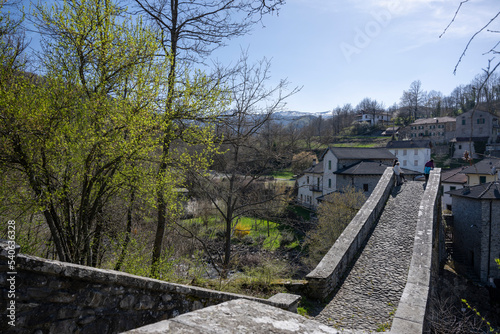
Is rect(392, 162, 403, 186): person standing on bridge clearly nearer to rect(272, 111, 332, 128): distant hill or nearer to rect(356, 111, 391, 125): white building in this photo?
rect(272, 111, 332, 128): distant hill

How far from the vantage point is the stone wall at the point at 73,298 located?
2451mm

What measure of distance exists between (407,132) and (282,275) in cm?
7295

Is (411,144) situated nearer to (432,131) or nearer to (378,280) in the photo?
(432,131)

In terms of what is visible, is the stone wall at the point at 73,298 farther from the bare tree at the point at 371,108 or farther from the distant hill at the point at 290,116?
the bare tree at the point at 371,108

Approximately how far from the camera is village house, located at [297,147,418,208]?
32.9 m

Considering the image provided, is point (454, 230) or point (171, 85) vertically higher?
point (171, 85)

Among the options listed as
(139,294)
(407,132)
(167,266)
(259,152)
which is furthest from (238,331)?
(407,132)

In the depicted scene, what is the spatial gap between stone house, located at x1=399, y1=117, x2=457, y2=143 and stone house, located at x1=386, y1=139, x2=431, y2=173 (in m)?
11.7

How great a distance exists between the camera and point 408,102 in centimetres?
9012

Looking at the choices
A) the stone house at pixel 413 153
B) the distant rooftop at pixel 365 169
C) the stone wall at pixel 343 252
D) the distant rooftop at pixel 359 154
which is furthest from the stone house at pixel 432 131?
the stone wall at pixel 343 252

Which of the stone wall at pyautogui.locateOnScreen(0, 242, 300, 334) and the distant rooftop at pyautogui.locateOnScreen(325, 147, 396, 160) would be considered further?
the distant rooftop at pyautogui.locateOnScreen(325, 147, 396, 160)

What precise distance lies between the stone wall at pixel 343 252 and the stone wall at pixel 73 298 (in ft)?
14.0

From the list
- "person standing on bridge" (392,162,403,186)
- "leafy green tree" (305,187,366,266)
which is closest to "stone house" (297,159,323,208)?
"leafy green tree" (305,187,366,266)

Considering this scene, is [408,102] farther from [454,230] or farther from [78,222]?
[78,222]
